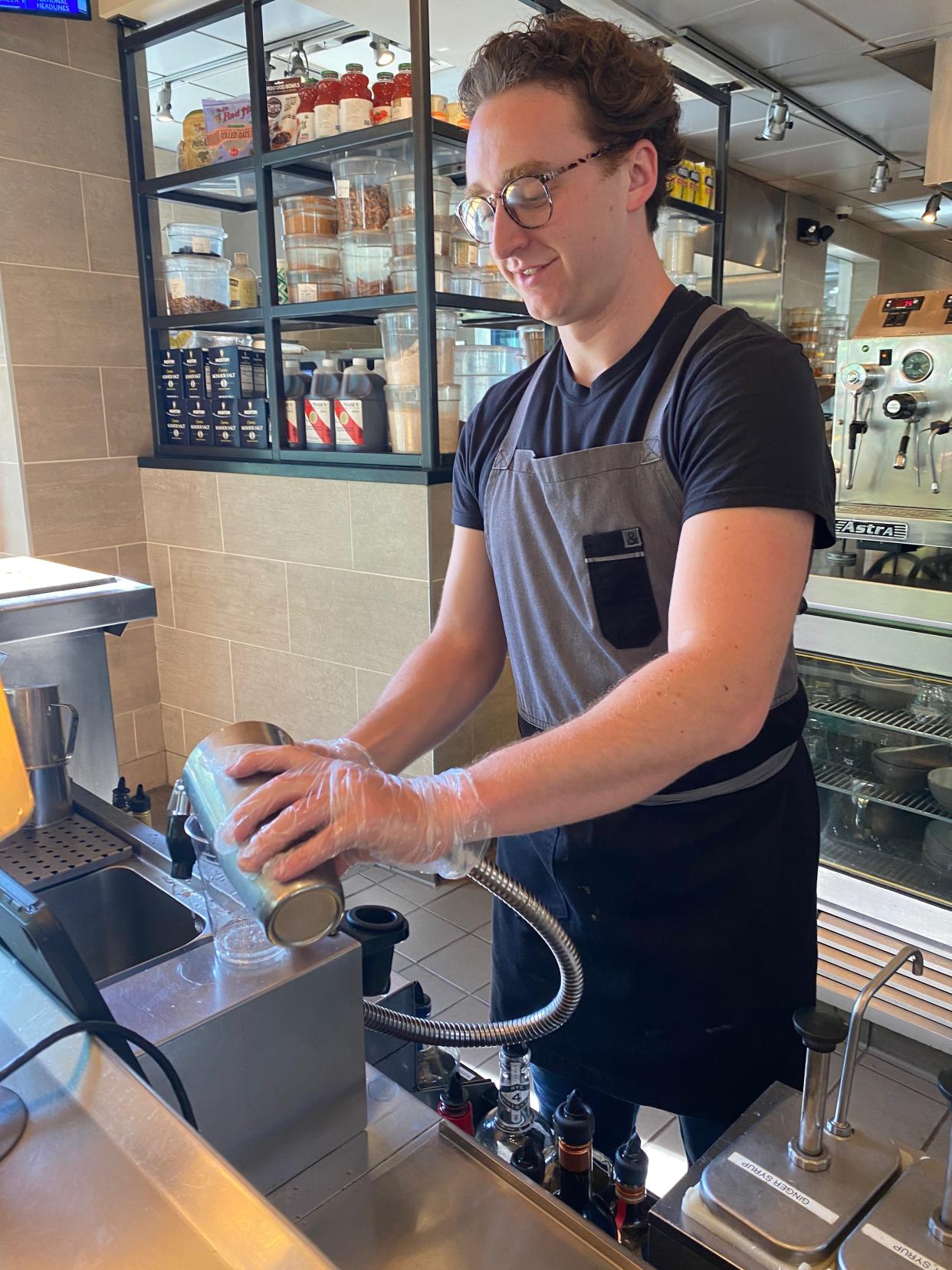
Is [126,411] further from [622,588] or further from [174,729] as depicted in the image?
[622,588]

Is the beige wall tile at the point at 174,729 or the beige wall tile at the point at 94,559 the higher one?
the beige wall tile at the point at 94,559

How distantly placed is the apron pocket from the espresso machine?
1505 millimetres

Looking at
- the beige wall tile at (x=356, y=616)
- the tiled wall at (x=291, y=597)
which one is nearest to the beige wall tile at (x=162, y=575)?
the tiled wall at (x=291, y=597)

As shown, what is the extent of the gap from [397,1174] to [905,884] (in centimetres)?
185

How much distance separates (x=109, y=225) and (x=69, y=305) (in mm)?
311

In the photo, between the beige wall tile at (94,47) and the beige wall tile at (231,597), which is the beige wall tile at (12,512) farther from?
the beige wall tile at (94,47)

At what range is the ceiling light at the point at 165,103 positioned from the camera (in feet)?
11.0

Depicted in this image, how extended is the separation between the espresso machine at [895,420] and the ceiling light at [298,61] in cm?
206

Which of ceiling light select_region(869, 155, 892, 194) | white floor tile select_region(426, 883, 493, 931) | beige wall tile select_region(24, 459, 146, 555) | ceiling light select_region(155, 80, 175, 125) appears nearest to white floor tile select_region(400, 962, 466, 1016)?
white floor tile select_region(426, 883, 493, 931)

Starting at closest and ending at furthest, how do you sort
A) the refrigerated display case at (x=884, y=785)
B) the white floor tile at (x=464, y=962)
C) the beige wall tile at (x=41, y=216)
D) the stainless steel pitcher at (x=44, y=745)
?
the stainless steel pitcher at (x=44, y=745) → the refrigerated display case at (x=884, y=785) → the white floor tile at (x=464, y=962) → the beige wall tile at (x=41, y=216)

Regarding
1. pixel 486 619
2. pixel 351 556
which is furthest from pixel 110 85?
pixel 486 619

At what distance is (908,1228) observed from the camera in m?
0.65

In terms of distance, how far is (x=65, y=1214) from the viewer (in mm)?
604

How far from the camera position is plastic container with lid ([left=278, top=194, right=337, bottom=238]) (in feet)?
9.22
